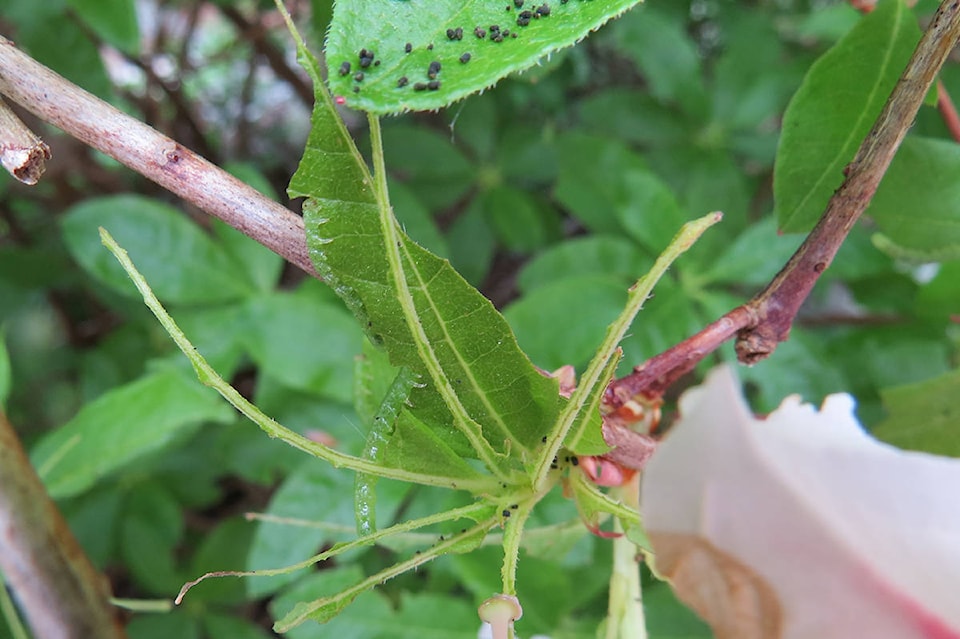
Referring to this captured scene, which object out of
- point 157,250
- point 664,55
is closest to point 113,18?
point 157,250

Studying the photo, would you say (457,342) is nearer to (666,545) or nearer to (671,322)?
(666,545)

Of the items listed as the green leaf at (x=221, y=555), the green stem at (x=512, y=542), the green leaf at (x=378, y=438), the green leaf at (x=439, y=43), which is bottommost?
the green leaf at (x=221, y=555)

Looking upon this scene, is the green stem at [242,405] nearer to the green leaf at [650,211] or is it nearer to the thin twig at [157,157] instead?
the thin twig at [157,157]

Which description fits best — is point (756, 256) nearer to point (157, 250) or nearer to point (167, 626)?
point (157, 250)

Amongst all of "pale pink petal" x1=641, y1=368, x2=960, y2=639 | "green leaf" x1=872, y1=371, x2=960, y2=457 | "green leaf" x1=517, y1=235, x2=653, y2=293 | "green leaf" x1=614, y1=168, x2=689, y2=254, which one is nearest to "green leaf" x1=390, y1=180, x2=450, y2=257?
"green leaf" x1=517, y1=235, x2=653, y2=293

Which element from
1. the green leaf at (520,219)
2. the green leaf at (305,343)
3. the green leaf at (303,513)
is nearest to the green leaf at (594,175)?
the green leaf at (520,219)

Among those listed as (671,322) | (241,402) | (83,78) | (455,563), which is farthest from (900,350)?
(83,78)

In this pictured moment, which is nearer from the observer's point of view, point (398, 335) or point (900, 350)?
point (398, 335)
